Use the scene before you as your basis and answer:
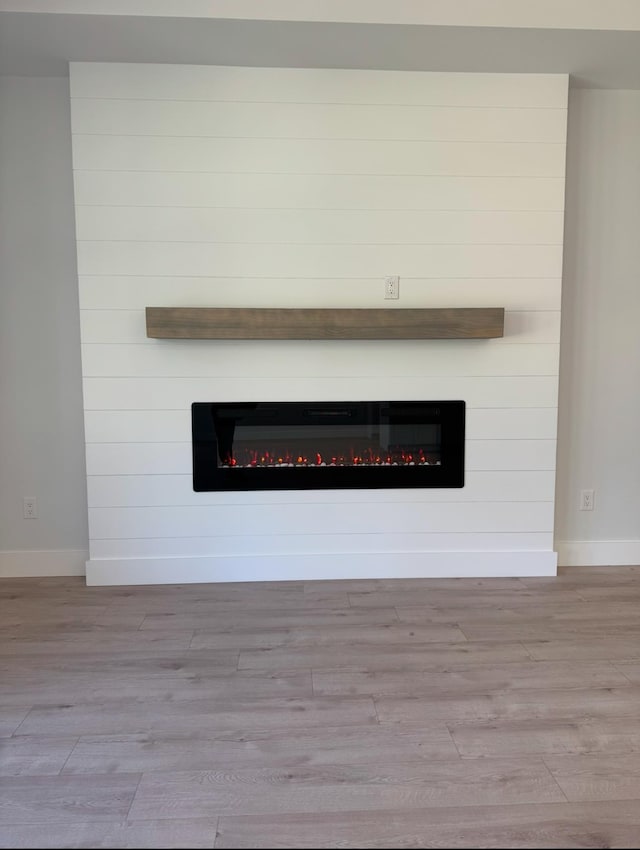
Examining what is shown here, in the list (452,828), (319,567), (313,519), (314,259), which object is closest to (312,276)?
(314,259)

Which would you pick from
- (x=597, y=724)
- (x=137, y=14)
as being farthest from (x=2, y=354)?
(x=597, y=724)

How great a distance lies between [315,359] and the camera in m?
3.05

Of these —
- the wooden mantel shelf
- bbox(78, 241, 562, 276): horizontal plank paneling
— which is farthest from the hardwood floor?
bbox(78, 241, 562, 276): horizontal plank paneling

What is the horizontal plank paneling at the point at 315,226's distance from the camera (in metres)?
2.94

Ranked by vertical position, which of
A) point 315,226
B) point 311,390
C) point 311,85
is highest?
point 311,85

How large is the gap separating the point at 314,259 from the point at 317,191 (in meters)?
0.33

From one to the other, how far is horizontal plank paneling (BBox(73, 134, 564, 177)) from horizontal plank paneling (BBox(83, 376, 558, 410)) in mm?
1016

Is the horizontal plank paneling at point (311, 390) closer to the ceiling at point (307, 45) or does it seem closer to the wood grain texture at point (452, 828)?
the ceiling at point (307, 45)

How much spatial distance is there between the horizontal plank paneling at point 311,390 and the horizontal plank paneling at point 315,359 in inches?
1.4

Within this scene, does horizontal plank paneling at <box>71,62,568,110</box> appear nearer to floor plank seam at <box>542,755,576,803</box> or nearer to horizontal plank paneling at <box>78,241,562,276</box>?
horizontal plank paneling at <box>78,241,562,276</box>

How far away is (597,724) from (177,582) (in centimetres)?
199

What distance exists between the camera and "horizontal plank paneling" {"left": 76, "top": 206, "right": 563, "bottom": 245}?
116 inches

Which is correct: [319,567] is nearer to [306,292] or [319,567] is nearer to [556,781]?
[306,292]

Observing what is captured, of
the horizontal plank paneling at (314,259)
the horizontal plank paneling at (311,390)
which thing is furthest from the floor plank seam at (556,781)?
the horizontal plank paneling at (314,259)
